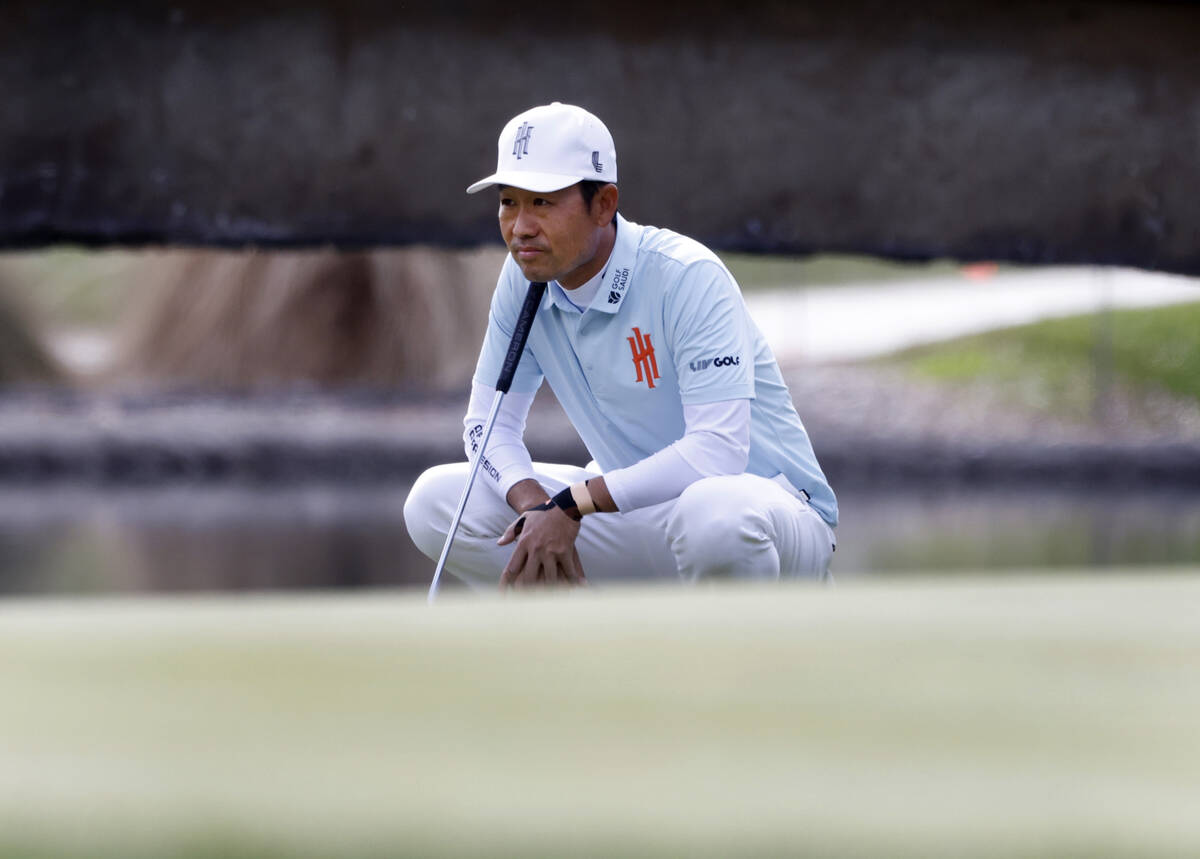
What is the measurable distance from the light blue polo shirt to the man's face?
0.17 feet

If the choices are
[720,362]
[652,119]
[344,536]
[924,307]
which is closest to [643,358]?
[720,362]

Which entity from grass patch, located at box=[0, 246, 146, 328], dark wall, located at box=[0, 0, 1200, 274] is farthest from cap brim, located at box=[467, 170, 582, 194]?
grass patch, located at box=[0, 246, 146, 328]

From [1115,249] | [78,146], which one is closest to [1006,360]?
[1115,249]

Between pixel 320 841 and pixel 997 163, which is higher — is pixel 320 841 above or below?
below

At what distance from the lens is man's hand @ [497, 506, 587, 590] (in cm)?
206

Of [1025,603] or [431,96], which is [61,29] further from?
[1025,603]

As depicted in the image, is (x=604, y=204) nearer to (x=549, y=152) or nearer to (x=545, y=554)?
(x=549, y=152)

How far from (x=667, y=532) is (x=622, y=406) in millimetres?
173

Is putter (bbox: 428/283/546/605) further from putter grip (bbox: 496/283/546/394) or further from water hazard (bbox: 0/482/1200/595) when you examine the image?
water hazard (bbox: 0/482/1200/595)

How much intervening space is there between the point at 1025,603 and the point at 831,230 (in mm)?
1976

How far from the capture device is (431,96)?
301 cm

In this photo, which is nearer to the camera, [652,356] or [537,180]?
[537,180]

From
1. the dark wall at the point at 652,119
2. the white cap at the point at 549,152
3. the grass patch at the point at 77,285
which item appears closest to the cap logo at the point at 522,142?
the white cap at the point at 549,152

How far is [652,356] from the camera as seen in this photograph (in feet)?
7.07
